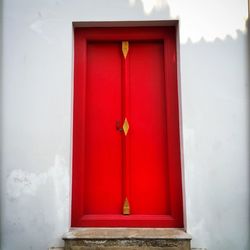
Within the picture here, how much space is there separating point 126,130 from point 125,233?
110 centimetres

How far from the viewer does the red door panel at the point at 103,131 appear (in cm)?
376

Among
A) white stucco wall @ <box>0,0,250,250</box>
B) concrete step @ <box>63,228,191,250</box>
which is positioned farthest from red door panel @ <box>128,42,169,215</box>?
concrete step @ <box>63,228,191,250</box>

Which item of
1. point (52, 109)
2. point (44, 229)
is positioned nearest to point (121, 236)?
point (44, 229)

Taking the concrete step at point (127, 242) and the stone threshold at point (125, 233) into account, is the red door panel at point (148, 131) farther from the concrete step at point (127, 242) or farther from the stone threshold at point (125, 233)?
the concrete step at point (127, 242)

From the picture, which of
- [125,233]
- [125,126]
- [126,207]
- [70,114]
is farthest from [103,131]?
[125,233]

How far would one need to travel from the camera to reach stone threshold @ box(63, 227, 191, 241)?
3332 millimetres

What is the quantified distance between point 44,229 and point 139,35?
2.37 meters

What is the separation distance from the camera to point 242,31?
12.0ft

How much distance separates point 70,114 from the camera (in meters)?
3.64

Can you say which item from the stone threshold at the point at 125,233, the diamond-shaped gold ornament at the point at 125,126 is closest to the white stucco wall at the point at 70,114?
the stone threshold at the point at 125,233

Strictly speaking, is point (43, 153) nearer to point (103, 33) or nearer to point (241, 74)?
point (103, 33)

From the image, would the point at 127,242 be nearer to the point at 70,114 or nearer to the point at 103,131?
the point at 103,131

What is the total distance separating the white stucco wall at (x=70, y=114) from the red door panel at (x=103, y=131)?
0.95 ft

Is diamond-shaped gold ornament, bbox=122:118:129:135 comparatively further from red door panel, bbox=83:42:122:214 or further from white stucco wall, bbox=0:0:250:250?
white stucco wall, bbox=0:0:250:250
